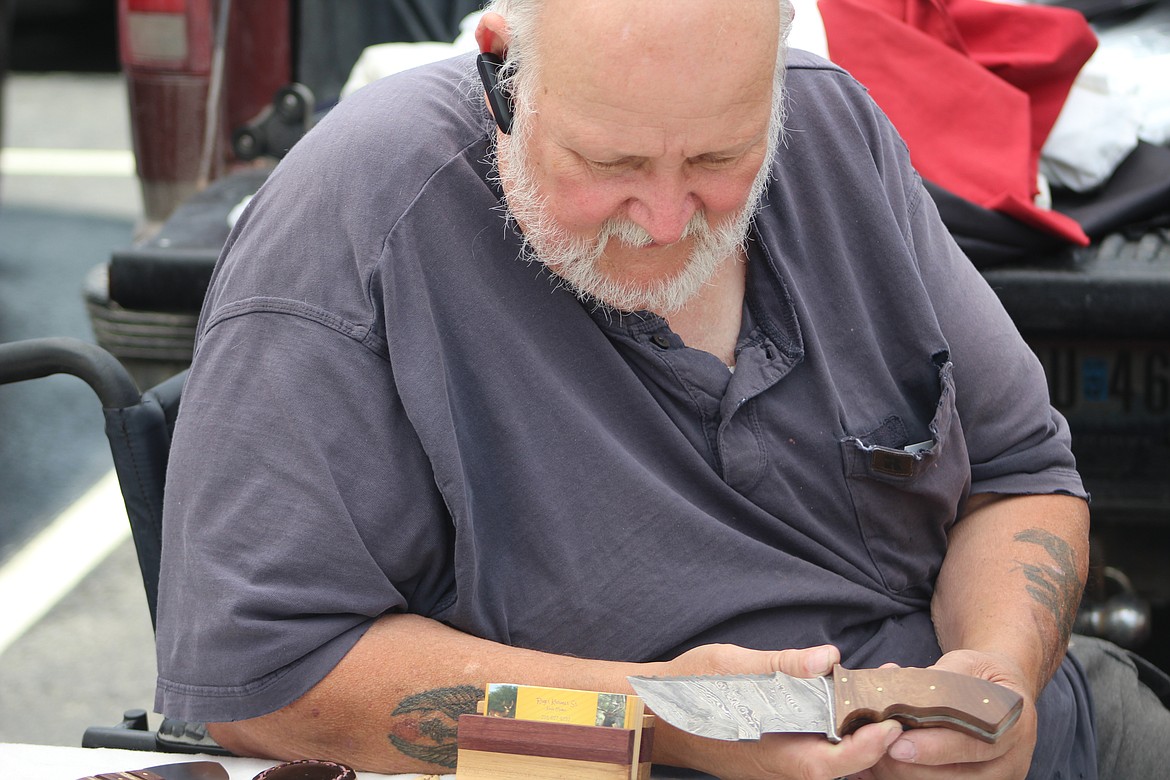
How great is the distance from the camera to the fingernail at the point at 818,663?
1276 mm

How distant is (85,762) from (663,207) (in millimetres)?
821

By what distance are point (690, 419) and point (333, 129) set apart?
53 cm

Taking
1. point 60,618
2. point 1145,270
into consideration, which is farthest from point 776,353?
point 60,618

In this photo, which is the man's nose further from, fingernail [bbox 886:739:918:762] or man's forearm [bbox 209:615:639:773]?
fingernail [bbox 886:739:918:762]

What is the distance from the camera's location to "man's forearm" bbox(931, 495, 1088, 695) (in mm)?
1578

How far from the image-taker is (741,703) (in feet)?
4.01

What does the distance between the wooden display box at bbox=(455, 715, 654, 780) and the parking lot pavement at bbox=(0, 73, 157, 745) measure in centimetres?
196

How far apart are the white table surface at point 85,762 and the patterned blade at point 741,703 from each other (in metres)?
0.27

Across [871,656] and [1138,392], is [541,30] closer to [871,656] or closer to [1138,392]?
[871,656]

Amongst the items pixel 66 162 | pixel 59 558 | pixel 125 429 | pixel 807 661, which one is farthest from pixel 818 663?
pixel 66 162

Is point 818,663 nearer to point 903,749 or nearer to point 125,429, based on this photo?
point 903,749

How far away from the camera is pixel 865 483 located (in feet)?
5.24

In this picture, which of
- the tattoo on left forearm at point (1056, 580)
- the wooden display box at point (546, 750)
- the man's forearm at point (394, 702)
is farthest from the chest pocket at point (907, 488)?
the wooden display box at point (546, 750)

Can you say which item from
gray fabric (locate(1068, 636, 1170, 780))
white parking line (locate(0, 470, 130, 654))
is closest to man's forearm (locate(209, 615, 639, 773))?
gray fabric (locate(1068, 636, 1170, 780))
